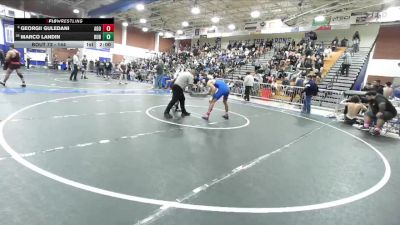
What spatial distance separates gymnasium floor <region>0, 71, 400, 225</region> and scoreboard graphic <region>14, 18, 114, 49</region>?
5475 millimetres

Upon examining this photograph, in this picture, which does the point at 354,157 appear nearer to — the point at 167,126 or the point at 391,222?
the point at 391,222

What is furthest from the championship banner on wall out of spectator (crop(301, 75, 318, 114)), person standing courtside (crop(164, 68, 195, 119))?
person standing courtside (crop(164, 68, 195, 119))

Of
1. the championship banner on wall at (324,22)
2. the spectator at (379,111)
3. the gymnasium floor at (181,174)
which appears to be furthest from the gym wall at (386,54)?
the gymnasium floor at (181,174)

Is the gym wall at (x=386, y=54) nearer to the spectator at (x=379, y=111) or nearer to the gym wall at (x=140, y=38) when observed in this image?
the spectator at (x=379, y=111)

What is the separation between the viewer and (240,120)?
8438 mm

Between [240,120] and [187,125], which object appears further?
[240,120]

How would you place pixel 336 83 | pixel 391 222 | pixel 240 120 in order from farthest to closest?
pixel 336 83
pixel 240 120
pixel 391 222

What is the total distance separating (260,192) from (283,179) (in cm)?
67

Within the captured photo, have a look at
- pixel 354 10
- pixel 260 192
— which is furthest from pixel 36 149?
pixel 354 10

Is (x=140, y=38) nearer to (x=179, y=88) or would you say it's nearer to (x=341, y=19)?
(x=341, y=19)

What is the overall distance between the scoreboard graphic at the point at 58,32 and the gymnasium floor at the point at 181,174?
18.0 ft

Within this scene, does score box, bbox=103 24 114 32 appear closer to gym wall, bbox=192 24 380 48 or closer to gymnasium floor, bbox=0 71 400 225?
gymnasium floor, bbox=0 71 400 225

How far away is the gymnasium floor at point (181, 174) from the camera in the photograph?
272 cm

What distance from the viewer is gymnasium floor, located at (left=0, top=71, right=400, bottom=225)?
8.92 ft
